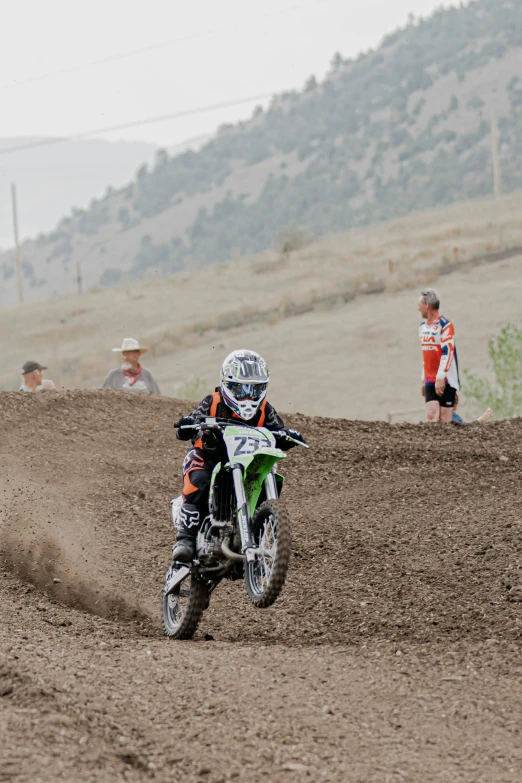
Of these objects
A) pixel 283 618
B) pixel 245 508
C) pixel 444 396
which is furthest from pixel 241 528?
pixel 444 396

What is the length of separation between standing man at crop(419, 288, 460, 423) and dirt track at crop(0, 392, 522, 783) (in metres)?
0.63

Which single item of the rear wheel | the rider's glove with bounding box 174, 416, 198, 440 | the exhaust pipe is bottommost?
the rear wheel

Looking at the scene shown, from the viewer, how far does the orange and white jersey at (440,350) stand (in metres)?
12.5

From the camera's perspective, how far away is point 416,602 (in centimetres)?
729

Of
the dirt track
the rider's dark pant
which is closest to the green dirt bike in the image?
the rider's dark pant

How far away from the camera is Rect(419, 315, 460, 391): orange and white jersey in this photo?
12477 millimetres

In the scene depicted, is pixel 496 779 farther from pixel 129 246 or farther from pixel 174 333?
pixel 129 246

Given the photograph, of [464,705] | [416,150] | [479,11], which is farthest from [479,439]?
[479,11]

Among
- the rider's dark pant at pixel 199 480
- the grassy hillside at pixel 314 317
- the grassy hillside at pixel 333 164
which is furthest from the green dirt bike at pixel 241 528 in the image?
the grassy hillside at pixel 333 164

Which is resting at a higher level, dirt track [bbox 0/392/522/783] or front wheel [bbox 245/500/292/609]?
front wheel [bbox 245/500/292/609]

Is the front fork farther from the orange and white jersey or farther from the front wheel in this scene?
the orange and white jersey

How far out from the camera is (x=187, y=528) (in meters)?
7.11

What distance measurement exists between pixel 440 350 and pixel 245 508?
21.8ft

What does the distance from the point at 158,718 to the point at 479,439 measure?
25.8 ft
